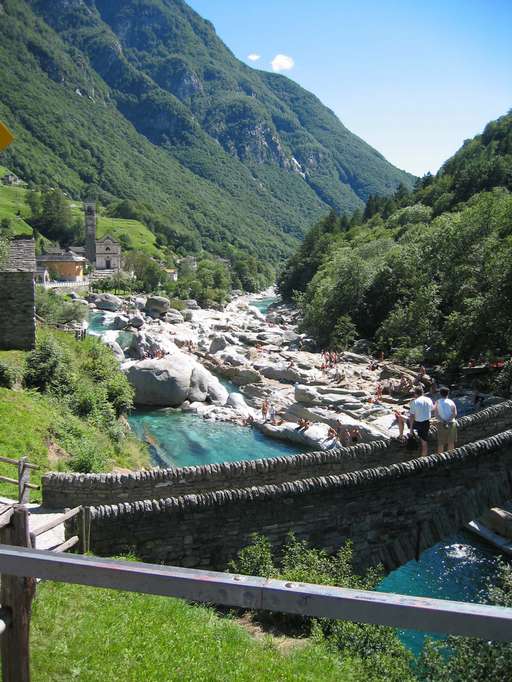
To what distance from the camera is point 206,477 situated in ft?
38.0

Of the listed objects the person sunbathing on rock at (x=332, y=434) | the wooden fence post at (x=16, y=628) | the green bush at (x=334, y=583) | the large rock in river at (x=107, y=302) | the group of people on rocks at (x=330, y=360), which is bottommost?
the large rock in river at (x=107, y=302)

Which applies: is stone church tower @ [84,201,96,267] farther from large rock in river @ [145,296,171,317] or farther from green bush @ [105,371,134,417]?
green bush @ [105,371,134,417]

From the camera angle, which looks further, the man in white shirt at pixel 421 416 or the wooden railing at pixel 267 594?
the man in white shirt at pixel 421 416

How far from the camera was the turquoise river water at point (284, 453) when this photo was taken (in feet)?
47.0

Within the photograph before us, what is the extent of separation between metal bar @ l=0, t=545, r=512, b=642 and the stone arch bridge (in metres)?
6.95

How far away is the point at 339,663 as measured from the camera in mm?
6750

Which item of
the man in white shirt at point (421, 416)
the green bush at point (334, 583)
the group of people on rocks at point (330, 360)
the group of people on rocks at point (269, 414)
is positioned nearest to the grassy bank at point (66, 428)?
the green bush at point (334, 583)

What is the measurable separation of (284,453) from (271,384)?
518 inches

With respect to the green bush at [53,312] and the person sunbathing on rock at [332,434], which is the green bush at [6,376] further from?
the green bush at [53,312]

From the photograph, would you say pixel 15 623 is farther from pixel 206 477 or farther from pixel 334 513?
pixel 206 477

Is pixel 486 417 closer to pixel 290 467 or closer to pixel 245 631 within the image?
pixel 290 467

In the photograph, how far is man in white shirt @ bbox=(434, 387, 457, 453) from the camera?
12.3 metres

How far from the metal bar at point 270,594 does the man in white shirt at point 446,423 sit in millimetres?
10828

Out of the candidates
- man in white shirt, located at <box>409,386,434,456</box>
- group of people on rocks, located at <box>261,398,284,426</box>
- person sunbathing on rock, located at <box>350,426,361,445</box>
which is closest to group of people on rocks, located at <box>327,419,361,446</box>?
person sunbathing on rock, located at <box>350,426,361,445</box>
